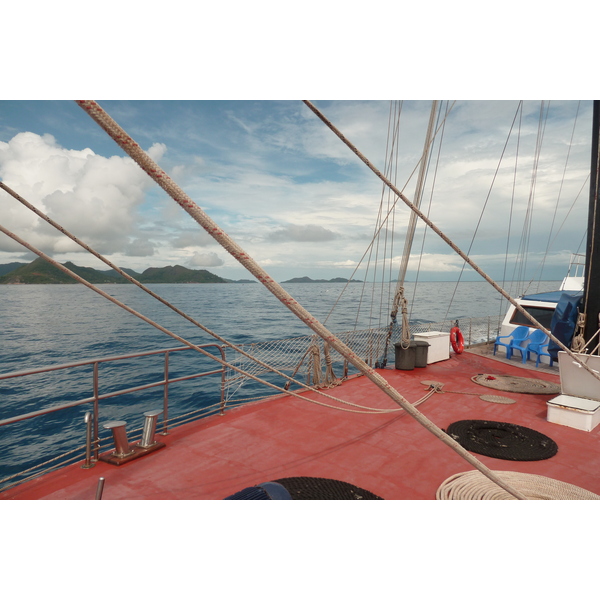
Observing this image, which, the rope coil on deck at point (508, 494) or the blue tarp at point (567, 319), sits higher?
the blue tarp at point (567, 319)

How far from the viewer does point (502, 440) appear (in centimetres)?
451

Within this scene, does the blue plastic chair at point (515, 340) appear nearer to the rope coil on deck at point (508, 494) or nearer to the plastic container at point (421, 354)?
the plastic container at point (421, 354)

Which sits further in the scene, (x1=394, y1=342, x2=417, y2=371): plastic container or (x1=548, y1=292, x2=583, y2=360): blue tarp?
(x1=394, y1=342, x2=417, y2=371): plastic container

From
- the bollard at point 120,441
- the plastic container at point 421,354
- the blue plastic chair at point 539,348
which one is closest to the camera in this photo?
the bollard at point 120,441

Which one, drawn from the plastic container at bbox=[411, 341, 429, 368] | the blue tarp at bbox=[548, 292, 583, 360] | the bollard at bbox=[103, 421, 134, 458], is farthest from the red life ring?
the bollard at bbox=[103, 421, 134, 458]

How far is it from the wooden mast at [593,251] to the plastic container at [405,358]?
9.98ft

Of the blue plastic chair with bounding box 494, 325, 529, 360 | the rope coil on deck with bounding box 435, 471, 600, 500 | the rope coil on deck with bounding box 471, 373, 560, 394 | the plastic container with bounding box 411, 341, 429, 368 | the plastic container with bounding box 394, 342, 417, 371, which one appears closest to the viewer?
the rope coil on deck with bounding box 435, 471, 600, 500

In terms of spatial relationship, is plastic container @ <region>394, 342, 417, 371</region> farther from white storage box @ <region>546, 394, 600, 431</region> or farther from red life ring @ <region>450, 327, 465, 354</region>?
white storage box @ <region>546, 394, 600, 431</region>

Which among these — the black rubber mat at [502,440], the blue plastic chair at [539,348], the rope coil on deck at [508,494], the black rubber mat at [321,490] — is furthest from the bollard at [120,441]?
the blue plastic chair at [539,348]

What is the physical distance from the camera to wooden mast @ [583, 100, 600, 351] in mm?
6375

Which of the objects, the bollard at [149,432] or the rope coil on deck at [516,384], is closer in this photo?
the bollard at [149,432]

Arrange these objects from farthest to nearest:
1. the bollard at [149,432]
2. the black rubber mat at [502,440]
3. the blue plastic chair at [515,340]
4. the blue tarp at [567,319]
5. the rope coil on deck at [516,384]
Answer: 1. the blue plastic chair at [515,340]
2. the blue tarp at [567,319]
3. the rope coil on deck at [516,384]
4. the black rubber mat at [502,440]
5. the bollard at [149,432]

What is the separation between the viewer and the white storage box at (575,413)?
4859 mm

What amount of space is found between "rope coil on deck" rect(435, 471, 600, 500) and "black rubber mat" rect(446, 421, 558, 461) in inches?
21.0
